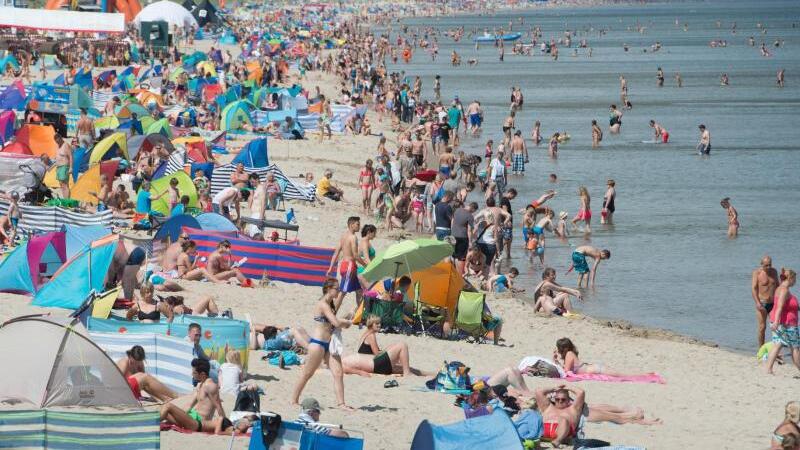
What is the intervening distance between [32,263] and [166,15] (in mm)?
38141

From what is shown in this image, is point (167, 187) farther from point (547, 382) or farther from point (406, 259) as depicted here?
point (547, 382)

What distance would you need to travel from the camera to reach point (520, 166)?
26812mm

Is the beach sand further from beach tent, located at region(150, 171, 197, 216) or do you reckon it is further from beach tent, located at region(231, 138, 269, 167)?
beach tent, located at region(231, 138, 269, 167)

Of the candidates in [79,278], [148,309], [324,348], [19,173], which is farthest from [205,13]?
[324,348]

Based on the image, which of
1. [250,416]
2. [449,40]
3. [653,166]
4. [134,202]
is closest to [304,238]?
[134,202]

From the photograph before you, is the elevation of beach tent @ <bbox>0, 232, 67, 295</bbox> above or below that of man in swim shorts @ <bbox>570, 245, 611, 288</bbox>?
above

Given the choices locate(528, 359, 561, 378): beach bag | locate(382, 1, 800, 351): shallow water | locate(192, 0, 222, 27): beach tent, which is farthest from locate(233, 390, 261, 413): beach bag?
locate(192, 0, 222, 27): beach tent

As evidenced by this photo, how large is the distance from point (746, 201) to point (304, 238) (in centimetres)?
1085

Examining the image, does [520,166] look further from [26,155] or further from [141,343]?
[141,343]

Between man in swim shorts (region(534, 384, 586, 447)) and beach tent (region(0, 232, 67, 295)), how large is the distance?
5.71 metres

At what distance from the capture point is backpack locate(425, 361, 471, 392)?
1043 cm

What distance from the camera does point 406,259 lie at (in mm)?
12445

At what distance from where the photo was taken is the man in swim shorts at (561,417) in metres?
9.00

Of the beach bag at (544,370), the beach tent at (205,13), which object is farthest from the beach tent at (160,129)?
the beach tent at (205,13)
